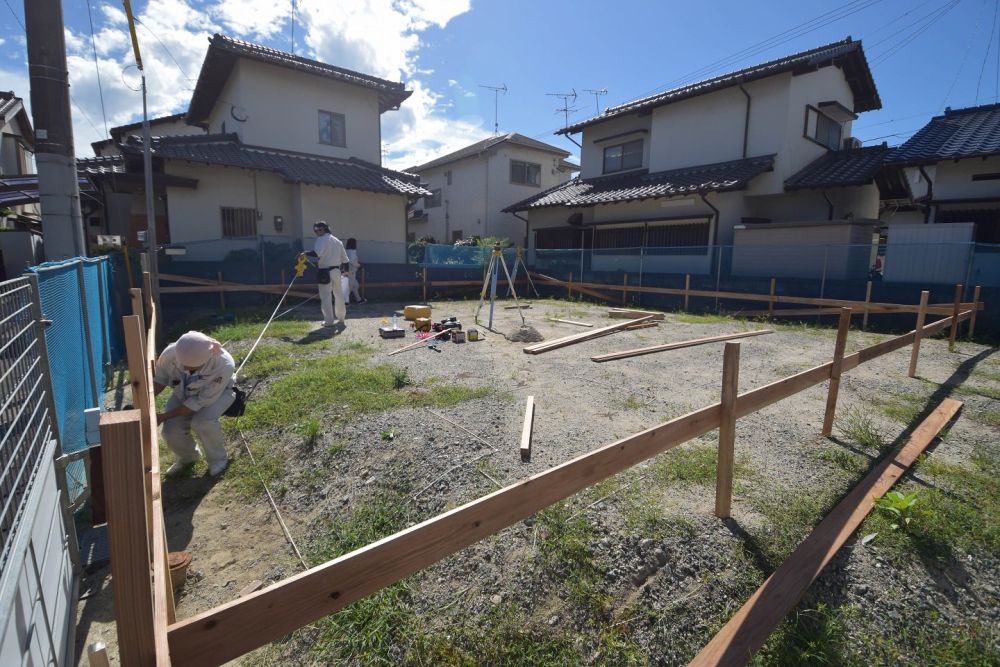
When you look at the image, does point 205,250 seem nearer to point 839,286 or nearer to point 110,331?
point 110,331

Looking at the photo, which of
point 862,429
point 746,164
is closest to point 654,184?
point 746,164

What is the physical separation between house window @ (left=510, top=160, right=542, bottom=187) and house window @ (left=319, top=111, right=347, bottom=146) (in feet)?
27.5

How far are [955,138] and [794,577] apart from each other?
579 inches

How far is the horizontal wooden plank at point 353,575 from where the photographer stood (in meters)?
1.22

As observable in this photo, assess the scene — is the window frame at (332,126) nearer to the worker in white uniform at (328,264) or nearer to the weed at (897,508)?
the worker in white uniform at (328,264)

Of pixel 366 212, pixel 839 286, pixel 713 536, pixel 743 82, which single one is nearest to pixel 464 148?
pixel 366 212

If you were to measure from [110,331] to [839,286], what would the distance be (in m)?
13.9

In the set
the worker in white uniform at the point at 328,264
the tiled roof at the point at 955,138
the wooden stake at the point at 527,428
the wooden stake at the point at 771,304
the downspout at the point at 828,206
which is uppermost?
the tiled roof at the point at 955,138

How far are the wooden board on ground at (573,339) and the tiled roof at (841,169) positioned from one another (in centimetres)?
728

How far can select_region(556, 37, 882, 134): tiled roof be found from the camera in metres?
13.3

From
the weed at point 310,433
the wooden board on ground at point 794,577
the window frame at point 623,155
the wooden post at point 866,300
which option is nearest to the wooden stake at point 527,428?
the wooden board on ground at point 794,577

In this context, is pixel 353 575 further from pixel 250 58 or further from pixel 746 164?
pixel 250 58

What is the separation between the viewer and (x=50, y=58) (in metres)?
5.14

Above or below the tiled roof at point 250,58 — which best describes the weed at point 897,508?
below
